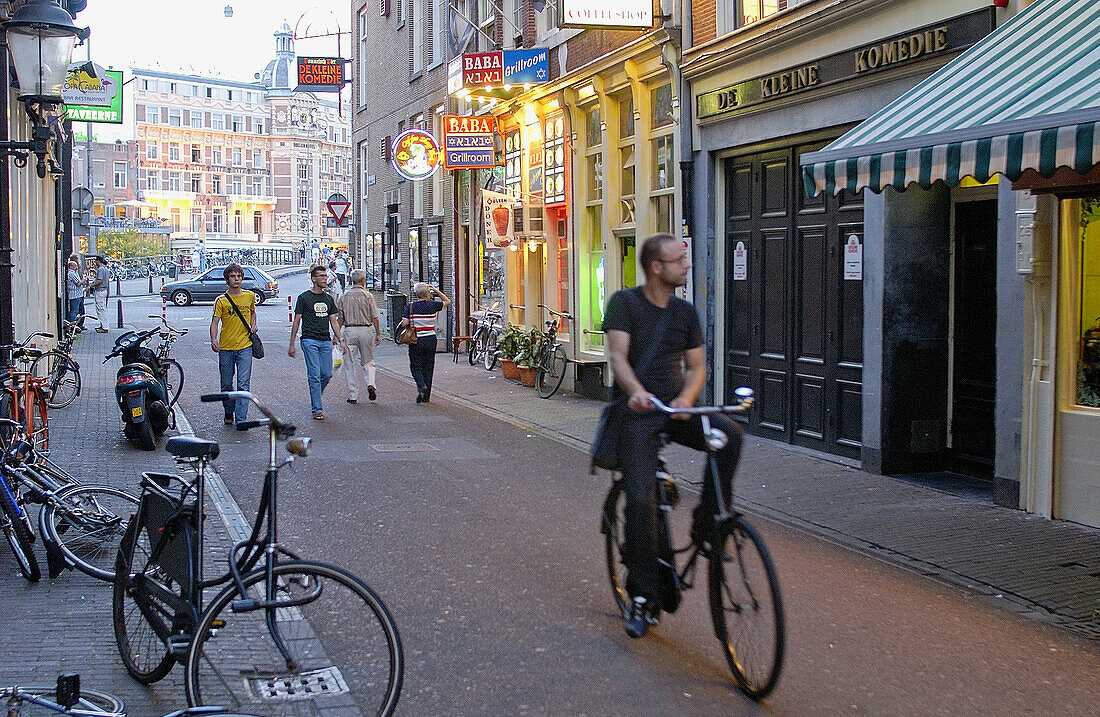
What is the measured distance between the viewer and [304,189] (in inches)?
4941

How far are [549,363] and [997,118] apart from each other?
11240mm

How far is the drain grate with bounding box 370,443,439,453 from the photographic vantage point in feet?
39.4

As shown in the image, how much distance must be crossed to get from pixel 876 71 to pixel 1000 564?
506 cm

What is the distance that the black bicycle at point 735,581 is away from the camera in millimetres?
4746

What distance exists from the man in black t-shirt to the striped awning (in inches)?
80.7

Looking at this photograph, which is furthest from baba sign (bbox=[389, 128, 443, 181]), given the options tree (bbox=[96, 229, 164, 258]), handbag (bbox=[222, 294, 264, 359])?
tree (bbox=[96, 229, 164, 258])

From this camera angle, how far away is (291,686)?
14.1 feet

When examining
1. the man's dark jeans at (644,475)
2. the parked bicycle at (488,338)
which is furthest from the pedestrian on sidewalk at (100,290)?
the man's dark jeans at (644,475)

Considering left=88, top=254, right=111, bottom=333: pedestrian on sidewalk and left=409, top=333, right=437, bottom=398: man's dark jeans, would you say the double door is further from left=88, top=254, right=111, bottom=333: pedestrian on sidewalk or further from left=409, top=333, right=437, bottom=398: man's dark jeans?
left=88, top=254, right=111, bottom=333: pedestrian on sidewalk

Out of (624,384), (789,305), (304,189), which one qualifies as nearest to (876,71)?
(789,305)

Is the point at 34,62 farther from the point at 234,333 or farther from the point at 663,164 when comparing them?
the point at 663,164

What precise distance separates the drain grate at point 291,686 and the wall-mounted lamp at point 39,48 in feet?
18.8

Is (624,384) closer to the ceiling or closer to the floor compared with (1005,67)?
closer to the floor

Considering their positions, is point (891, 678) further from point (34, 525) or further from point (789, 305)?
point (789, 305)
